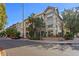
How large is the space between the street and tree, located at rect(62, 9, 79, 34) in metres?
0.19

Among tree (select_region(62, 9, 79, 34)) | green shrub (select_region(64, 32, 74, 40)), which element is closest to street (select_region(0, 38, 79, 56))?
green shrub (select_region(64, 32, 74, 40))

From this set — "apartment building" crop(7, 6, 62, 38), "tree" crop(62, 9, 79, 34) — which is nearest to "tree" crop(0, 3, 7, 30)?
"apartment building" crop(7, 6, 62, 38)

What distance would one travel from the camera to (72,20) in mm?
3578

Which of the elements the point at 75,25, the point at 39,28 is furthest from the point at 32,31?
the point at 75,25

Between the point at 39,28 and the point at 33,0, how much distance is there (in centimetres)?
37

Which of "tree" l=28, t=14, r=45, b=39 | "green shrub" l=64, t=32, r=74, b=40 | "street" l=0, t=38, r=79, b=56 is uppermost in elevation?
"tree" l=28, t=14, r=45, b=39

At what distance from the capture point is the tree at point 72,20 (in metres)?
3.57

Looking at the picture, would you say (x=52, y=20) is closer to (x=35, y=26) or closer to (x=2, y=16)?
(x=35, y=26)

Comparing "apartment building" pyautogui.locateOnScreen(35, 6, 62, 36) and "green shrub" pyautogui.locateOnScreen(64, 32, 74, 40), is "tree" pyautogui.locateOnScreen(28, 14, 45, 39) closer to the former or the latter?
"apartment building" pyautogui.locateOnScreen(35, 6, 62, 36)

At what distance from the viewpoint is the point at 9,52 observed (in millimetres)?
3594

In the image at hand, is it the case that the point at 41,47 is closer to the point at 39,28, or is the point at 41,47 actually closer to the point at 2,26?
the point at 39,28

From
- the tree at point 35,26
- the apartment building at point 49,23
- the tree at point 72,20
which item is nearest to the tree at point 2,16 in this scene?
the apartment building at point 49,23

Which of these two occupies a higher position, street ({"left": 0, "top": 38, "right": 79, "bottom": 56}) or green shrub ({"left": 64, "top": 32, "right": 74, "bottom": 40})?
green shrub ({"left": 64, "top": 32, "right": 74, "bottom": 40})

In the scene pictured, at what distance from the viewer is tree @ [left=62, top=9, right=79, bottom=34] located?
3.57m
